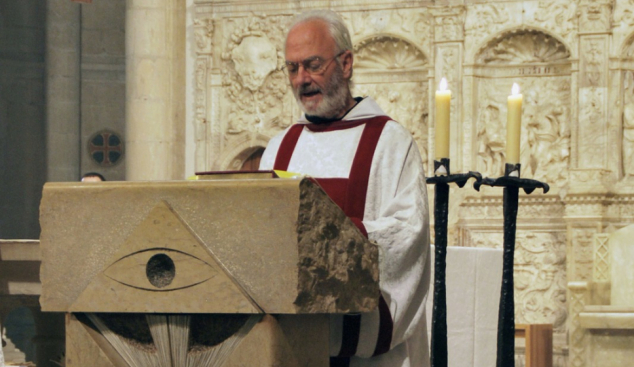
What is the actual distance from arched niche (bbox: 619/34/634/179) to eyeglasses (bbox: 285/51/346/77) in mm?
10492

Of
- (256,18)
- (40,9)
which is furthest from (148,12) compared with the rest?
(40,9)

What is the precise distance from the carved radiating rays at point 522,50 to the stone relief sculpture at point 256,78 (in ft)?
8.28

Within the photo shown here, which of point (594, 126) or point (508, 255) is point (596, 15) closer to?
Answer: point (594, 126)

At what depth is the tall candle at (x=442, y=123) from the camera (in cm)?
388

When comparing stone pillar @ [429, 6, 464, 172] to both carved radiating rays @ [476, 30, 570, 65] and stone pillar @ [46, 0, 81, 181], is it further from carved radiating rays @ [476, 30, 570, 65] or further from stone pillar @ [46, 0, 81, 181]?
stone pillar @ [46, 0, 81, 181]

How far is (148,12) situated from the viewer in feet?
46.0

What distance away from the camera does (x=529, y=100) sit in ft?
43.7

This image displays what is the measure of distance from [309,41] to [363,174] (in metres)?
0.35

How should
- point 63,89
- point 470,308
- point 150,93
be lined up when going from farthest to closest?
point 63,89
point 150,93
point 470,308

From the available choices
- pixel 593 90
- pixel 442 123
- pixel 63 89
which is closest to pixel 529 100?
pixel 593 90

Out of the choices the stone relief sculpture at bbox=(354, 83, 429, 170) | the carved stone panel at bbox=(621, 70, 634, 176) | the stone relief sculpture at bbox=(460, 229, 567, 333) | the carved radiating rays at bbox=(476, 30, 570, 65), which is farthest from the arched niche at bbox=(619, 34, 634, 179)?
the stone relief sculpture at bbox=(354, 83, 429, 170)

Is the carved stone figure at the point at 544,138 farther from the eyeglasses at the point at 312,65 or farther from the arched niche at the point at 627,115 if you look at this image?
the eyeglasses at the point at 312,65

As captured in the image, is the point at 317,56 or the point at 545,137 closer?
the point at 317,56

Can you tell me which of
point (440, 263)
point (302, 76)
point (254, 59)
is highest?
point (254, 59)
